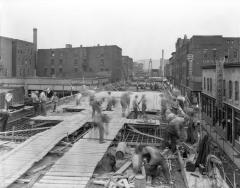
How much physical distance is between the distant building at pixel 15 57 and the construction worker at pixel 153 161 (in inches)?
2158

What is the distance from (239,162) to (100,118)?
850 centimetres

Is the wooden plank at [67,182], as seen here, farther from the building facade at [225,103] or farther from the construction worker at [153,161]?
the building facade at [225,103]

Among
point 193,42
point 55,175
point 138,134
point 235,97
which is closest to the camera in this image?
point 55,175

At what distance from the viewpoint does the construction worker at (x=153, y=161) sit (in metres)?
10.6

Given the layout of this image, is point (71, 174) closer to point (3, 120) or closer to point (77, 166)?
point (77, 166)

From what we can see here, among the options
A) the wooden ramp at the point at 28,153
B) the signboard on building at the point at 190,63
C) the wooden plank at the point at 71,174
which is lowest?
the wooden plank at the point at 71,174

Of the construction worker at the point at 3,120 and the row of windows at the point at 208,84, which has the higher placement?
the row of windows at the point at 208,84

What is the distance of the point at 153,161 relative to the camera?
35.0 feet

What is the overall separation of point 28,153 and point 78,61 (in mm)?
64946

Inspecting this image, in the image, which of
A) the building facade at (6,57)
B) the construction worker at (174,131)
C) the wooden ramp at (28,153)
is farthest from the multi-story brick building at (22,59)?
the construction worker at (174,131)

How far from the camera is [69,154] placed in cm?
1268

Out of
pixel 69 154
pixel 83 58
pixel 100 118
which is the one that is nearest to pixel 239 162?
pixel 100 118

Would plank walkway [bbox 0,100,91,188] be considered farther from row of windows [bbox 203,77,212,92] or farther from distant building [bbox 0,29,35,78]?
distant building [bbox 0,29,35,78]

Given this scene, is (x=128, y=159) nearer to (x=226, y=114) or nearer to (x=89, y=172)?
(x=89, y=172)
